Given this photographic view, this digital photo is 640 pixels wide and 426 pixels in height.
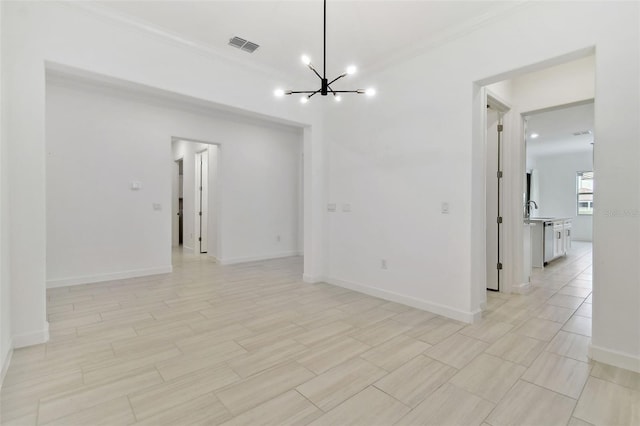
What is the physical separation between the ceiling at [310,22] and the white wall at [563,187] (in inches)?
393

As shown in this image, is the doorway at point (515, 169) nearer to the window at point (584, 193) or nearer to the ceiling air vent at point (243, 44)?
the ceiling air vent at point (243, 44)

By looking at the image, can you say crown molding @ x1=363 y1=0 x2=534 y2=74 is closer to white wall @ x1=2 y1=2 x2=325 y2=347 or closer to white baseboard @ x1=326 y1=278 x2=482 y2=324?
white wall @ x1=2 y1=2 x2=325 y2=347

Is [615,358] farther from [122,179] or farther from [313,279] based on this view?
[122,179]

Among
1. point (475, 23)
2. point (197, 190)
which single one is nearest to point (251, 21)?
point (475, 23)

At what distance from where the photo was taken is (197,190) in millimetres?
7332

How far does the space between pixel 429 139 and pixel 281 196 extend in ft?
13.7

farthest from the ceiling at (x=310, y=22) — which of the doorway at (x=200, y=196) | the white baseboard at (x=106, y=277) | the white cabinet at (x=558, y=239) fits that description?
the white cabinet at (x=558, y=239)

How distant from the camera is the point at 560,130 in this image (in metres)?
7.14

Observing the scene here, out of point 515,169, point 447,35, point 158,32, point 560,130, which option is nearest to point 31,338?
point 158,32

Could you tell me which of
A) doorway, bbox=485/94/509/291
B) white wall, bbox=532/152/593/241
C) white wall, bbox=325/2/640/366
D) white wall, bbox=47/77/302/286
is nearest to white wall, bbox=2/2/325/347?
white wall, bbox=47/77/302/286

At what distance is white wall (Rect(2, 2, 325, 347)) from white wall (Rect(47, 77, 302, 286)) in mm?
2054

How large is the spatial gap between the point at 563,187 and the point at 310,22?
11.2 metres

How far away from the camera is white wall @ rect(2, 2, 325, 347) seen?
247 centimetres

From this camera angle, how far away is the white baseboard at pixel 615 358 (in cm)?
220
